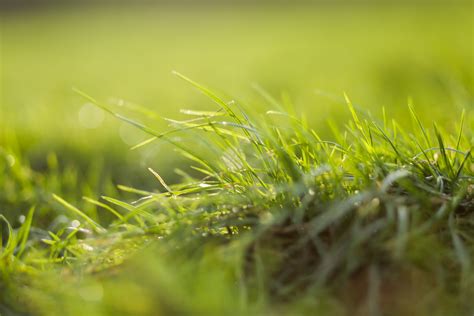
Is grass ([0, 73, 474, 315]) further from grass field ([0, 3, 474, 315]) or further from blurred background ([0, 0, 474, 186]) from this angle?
blurred background ([0, 0, 474, 186])

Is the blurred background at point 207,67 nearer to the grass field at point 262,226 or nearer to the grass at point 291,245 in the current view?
the grass field at point 262,226

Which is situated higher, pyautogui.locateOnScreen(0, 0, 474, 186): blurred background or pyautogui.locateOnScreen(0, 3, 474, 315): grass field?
pyautogui.locateOnScreen(0, 3, 474, 315): grass field

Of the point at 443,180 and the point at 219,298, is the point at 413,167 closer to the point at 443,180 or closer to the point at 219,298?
the point at 443,180

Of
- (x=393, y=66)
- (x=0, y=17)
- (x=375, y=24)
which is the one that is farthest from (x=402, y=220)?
(x=0, y=17)

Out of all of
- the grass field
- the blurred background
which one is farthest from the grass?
the blurred background

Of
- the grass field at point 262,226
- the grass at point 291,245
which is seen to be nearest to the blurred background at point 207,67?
the grass field at point 262,226

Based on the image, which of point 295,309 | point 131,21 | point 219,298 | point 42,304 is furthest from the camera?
point 131,21
